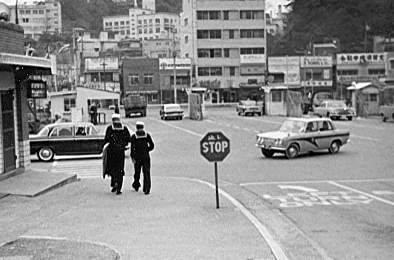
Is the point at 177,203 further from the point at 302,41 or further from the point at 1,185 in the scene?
the point at 302,41

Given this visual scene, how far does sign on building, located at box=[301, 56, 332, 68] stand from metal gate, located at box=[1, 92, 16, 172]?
91.3 metres

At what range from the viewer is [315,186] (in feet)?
62.7

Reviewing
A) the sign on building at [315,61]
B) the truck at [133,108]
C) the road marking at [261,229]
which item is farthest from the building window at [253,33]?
the road marking at [261,229]


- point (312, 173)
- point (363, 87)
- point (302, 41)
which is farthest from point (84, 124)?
point (302, 41)

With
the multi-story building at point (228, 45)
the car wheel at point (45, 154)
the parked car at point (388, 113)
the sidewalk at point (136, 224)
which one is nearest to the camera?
the sidewalk at point (136, 224)

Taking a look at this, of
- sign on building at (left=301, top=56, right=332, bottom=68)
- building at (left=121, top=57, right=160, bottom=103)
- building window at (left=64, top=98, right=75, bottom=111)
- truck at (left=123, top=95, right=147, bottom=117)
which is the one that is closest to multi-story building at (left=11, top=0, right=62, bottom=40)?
building at (left=121, top=57, right=160, bottom=103)

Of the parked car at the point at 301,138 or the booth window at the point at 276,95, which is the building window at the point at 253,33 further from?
the parked car at the point at 301,138

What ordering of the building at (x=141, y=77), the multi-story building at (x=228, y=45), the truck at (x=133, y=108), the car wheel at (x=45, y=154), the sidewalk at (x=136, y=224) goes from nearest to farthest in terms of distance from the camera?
1. the sidewalk at (x=136, y=224)
2. the car wheel at (x=45, y=154)
3. the truck at (x=133, y=108)
4. the building at (x=141, y=77)
5. the multi-story building at (x=228, y=45)

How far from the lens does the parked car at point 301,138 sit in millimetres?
27969

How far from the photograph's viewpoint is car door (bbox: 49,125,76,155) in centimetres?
2941

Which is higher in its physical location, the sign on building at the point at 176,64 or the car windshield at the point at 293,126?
the sign on building at the point at 176,64

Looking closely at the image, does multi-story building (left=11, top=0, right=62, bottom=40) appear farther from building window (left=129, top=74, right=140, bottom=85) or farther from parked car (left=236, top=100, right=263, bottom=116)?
parked car (left=236, top=100, right=263, bottom=116)

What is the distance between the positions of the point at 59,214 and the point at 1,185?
4.20 meters

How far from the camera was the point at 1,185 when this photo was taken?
17703mm
